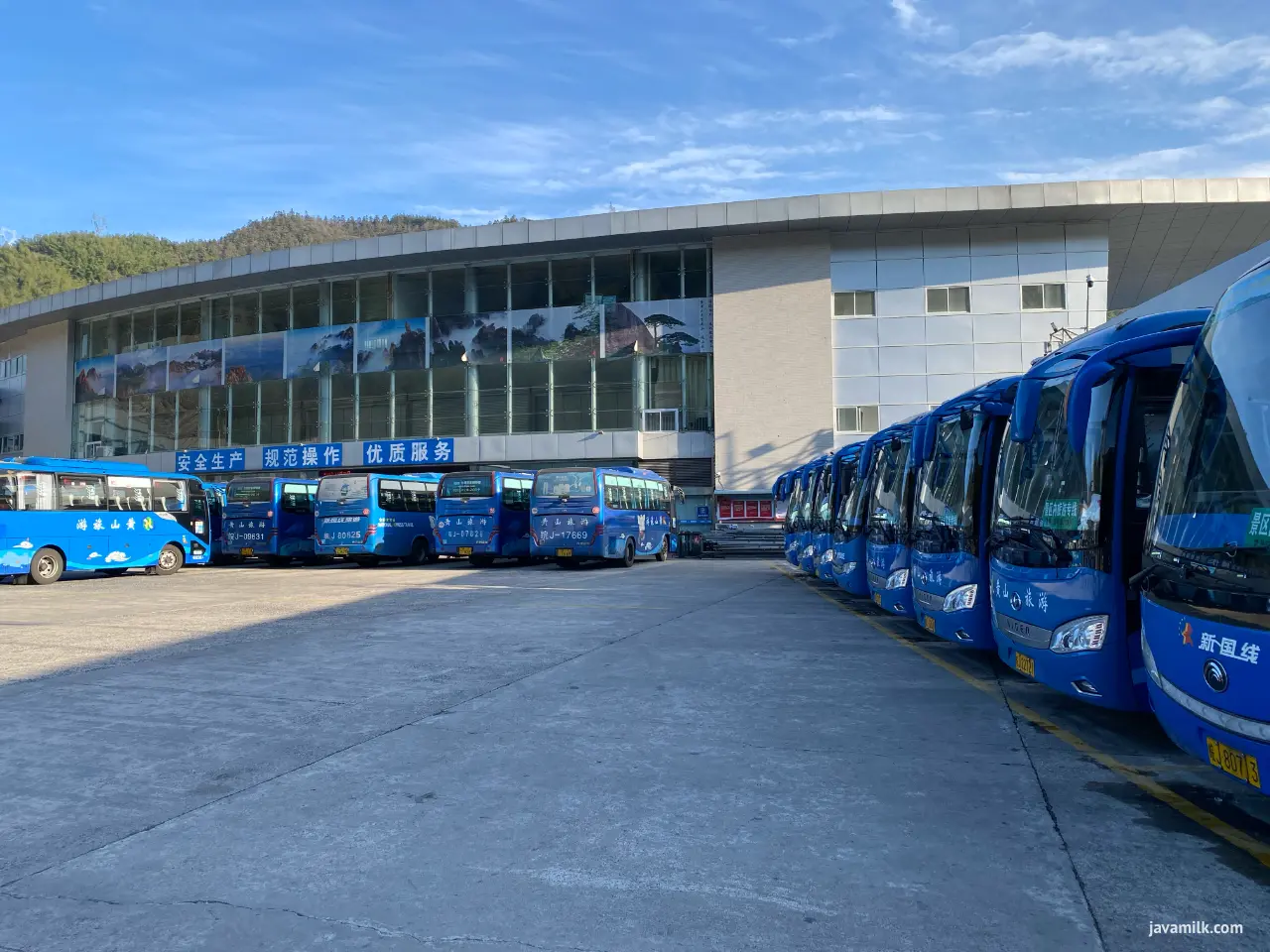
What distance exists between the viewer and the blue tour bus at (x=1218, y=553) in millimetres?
3617

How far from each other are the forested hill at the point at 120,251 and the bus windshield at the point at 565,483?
48184 mm

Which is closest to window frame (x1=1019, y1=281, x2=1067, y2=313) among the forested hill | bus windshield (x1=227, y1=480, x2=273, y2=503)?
bus windshield (x1=227, y1=480, x2=273, y2=503)

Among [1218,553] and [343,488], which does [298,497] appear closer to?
[343,488]

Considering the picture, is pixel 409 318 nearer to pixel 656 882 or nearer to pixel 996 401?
pixel 996 401

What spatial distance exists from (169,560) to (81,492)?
12.0 ft

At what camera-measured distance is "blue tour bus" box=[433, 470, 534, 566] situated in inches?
1017

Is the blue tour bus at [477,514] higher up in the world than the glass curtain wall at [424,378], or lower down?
lower down

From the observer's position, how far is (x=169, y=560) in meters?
24.8

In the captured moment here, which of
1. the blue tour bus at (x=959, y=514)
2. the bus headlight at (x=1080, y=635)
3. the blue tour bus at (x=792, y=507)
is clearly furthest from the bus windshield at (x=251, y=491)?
the bus headlight at (x=1080, y=635)

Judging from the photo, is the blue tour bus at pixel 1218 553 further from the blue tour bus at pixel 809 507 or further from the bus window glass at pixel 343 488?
the bus window glass at pixel 343 488

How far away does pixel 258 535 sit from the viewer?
28844 millimetres

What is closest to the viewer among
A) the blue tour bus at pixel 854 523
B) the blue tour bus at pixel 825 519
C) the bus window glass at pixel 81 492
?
the blue tour bus at pixel 854 523

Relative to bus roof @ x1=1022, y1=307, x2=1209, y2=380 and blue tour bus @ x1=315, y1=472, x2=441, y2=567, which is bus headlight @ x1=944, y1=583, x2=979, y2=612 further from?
blue tour bus @ x1=315, y1=472, x2=441, y2=567

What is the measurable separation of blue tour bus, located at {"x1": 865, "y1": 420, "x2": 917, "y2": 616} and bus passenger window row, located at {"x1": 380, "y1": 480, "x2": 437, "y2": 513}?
57.6 feet
